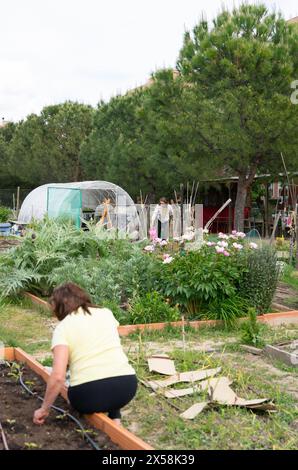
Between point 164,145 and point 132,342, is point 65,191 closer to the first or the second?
point 164,145

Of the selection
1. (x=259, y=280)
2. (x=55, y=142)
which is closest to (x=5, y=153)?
(x=55, y=142)

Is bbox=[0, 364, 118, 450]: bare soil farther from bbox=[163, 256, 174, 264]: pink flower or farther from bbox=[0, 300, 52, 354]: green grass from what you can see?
bbox=[163, 256, 174, 264]: pink flower

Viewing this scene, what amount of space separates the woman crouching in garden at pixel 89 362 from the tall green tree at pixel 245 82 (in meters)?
13.2

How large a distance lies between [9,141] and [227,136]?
90.0ft

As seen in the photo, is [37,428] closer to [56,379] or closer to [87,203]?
[56,379]

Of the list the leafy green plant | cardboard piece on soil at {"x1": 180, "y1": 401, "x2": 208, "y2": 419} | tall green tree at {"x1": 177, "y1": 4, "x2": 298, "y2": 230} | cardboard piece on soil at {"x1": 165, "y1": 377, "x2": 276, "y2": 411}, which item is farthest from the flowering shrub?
tall green tree at {"x1": 177, "y1": 4, "x2": 298, "y2": 230}

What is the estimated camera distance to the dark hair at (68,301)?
13.0ft

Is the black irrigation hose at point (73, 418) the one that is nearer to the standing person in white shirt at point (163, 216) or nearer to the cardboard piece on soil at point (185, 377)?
the cardboard piece on soil at point (185, 377)

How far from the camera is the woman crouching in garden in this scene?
382cm

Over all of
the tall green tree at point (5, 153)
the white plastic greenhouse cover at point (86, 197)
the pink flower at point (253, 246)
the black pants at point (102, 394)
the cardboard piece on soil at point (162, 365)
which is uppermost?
the tall green tree at point (5, 153)

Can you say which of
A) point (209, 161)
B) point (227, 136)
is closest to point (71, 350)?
point (227, 136)

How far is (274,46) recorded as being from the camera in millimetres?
16250

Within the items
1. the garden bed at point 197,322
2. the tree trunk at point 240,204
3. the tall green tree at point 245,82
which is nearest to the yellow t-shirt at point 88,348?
the garden bed at point 197,322

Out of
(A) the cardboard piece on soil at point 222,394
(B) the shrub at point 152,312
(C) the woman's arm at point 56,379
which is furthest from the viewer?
(B) the shrub at point 152,312
